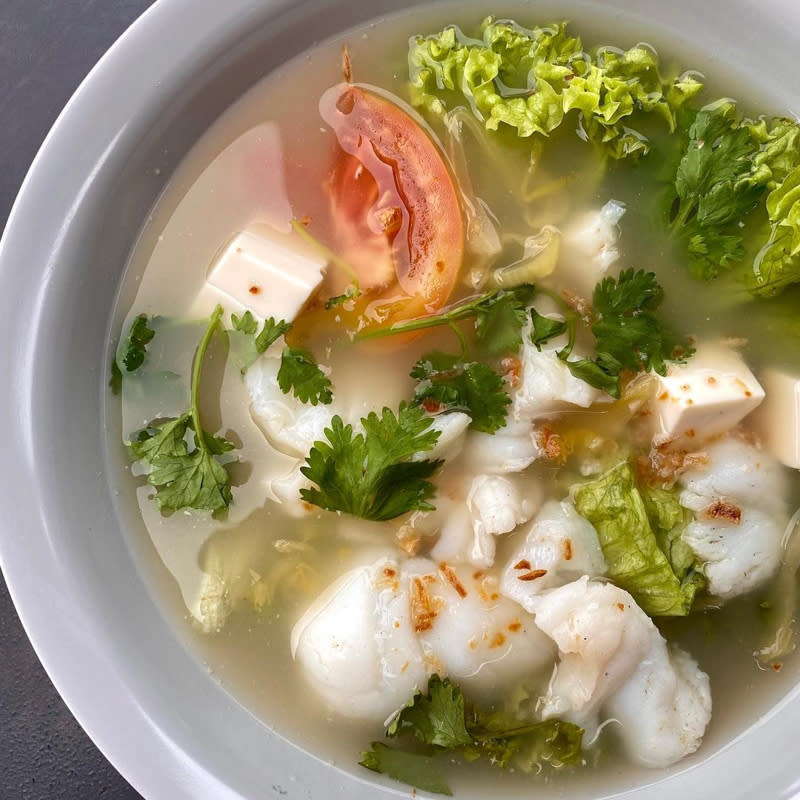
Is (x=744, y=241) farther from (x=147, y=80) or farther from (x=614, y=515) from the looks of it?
(x=147, y=80)

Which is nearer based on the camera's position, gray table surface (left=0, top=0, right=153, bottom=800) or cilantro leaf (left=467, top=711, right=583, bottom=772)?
cilantro leaf (left=467, top=711, right=583, bottom=772)

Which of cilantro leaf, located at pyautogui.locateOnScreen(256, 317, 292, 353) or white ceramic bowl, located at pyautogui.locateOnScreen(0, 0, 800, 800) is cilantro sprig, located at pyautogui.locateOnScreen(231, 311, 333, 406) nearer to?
cilantro leaf, located at pyautogui.locateOnScreen(256, 317, 292, 353)

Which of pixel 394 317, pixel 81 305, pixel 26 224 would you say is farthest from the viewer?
pixel 394 317

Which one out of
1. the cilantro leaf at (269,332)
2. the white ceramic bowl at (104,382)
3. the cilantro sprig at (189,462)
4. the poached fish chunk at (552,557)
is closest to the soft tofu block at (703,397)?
the poached fish chunk at (552,557)

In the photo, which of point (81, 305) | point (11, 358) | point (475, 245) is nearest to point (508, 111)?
point (475, 245)

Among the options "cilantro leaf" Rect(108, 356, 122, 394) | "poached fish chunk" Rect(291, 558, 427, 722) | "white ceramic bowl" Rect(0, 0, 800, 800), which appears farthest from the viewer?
"cilantro leaf" Rect(108, 356, 122, 394)

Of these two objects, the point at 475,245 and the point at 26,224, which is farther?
the point at 475,245

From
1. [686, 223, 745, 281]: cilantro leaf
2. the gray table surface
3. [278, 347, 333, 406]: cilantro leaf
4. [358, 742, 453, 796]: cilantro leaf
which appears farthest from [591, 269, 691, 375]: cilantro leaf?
the gray table surface
